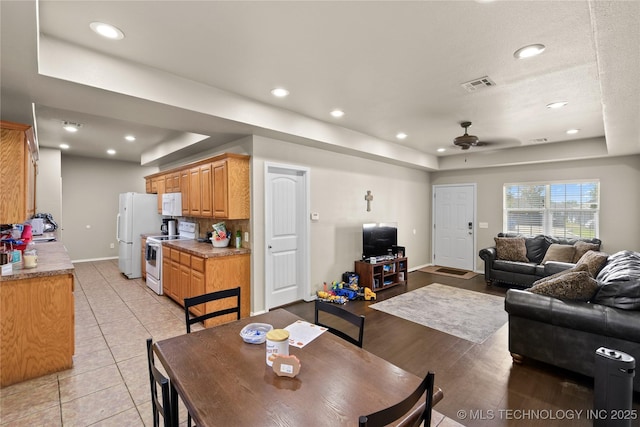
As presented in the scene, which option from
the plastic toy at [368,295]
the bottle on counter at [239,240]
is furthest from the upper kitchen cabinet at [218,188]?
the plastic toy at [368,295]

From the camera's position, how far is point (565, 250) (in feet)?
17.0

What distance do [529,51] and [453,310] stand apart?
3349 mm

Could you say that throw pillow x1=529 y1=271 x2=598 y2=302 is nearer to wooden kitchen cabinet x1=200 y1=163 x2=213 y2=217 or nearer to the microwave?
wooden kitchen cabinet x1=200 y1=163 x2=213 y2=217

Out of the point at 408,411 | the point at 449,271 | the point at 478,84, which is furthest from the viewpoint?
the point at 449,271

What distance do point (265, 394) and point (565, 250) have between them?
20.0 ft

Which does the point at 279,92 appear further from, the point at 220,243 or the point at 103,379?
the point at 103,379

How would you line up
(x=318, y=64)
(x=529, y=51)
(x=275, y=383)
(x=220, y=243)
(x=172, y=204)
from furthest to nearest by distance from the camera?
(x=172, y=204) < (x=220, y=243) < (x=318, y=64) < (x=529, y=51) < (x=275, y=383)

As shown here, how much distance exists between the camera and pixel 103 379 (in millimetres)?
2537

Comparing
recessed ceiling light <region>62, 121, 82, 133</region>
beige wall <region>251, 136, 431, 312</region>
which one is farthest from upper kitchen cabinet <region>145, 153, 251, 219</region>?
recessed ceiling light <region>62, 121, 82, 133</region>

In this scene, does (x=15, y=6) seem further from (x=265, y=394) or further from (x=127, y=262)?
(x=127, y=262)

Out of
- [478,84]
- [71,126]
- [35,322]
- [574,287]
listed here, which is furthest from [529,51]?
[71,126]

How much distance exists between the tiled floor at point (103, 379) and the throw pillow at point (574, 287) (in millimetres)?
1594

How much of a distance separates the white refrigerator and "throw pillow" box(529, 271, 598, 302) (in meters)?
6.74

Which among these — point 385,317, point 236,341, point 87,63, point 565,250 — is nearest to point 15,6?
point 87,63
